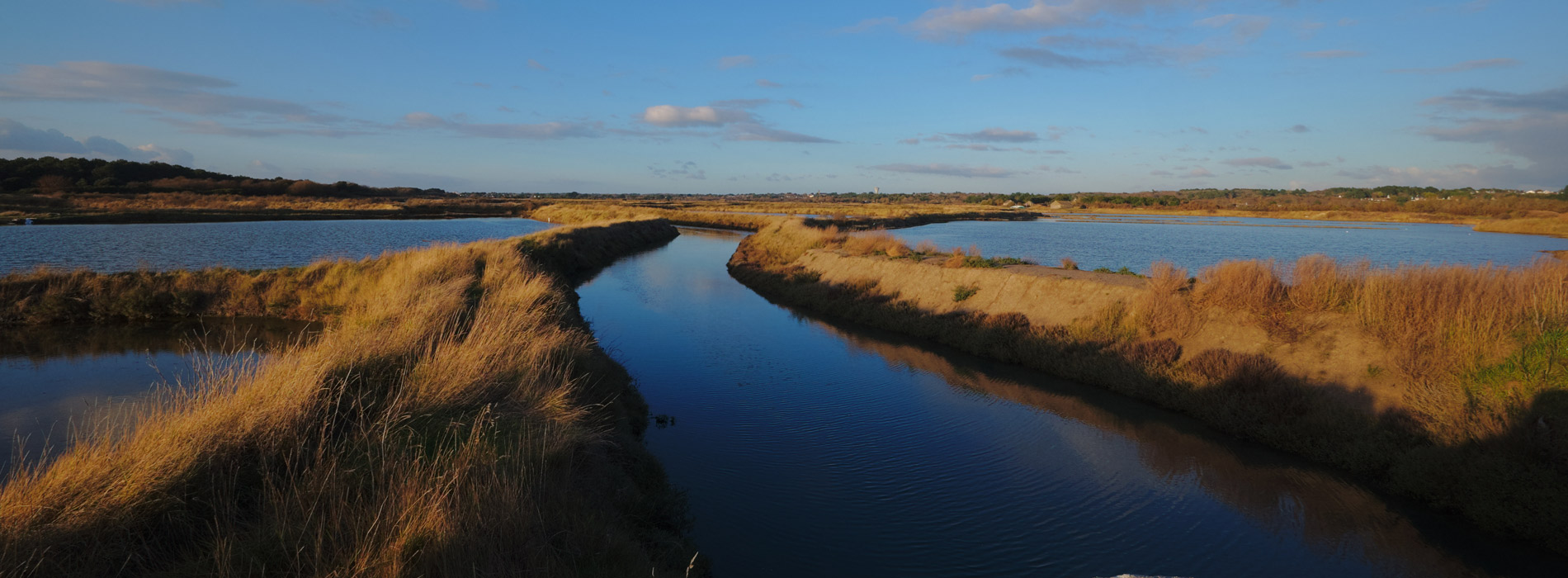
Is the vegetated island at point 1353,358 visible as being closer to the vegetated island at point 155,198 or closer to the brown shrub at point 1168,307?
the brown shrub at point 1168,307

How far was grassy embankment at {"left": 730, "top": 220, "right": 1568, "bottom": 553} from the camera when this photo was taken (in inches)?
301

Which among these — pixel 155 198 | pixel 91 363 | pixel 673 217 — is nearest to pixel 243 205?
pixel 155 198

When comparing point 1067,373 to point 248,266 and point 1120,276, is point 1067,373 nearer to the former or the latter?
point 1120,276

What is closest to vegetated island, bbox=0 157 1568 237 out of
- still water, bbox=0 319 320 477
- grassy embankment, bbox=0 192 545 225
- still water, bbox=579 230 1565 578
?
grassy embankment, bbox=0 192 545 225

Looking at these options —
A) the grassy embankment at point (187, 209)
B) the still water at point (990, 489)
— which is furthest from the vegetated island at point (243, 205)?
the still water at point (990, 489)

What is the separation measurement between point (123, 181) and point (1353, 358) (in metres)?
102

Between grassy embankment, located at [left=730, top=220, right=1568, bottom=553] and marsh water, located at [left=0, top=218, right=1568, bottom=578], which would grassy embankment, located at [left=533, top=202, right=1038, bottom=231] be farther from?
marsh water, located at [left=0, top=218, right=1568, bottom=578]

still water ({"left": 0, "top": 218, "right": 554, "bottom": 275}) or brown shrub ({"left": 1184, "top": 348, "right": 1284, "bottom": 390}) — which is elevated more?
still water ({"left": 0, "top": 218, "right": 554, "bottom": 275})

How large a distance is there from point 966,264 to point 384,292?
Result: 51.1ft

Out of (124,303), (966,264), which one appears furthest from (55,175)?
(966,264)

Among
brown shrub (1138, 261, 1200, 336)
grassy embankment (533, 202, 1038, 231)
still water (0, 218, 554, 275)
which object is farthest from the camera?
grassy embankment (533, 202, 1038, 231)

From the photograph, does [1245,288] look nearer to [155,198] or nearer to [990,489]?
[990,489]

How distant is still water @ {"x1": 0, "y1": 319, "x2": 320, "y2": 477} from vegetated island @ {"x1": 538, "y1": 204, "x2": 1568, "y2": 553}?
42.0 feet

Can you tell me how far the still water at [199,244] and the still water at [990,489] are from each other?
19571 mm
